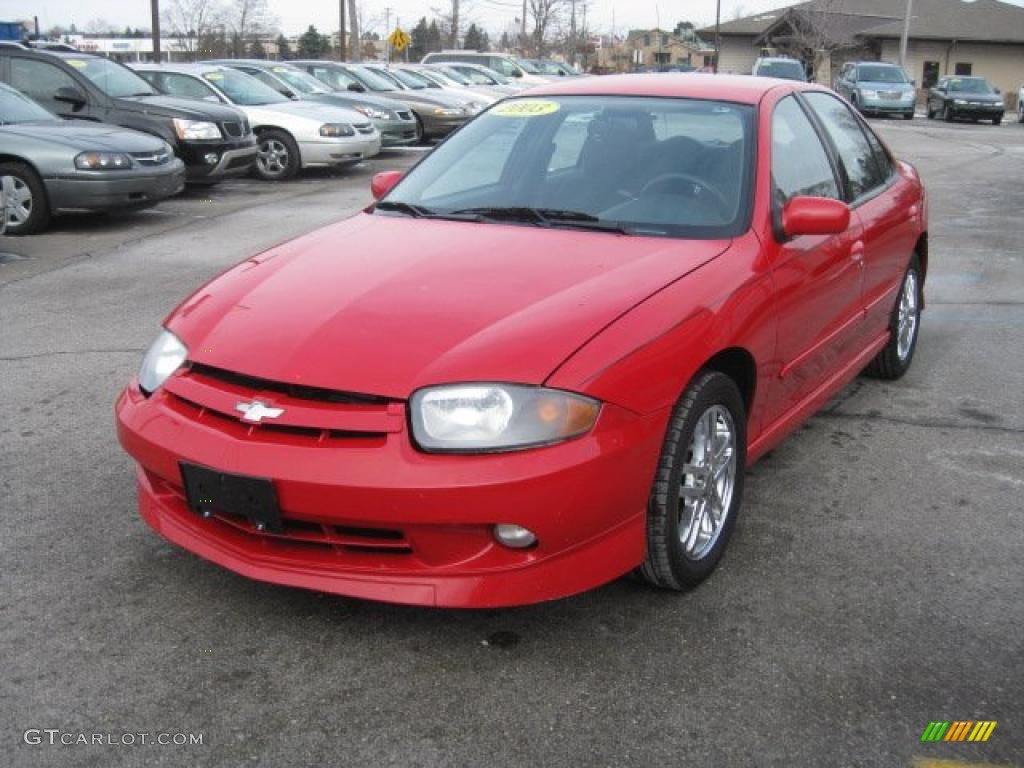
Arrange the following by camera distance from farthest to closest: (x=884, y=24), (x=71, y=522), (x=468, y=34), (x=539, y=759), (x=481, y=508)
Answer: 1. (x=468, y=34)
2. (x=884, y=24)
3. (x=71, y=522)
4. (x=481, y=508)
5. (x=539, y=759)

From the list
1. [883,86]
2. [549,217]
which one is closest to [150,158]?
[549,217]

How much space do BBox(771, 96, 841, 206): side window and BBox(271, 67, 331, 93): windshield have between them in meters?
14.5

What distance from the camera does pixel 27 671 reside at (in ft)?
9.52

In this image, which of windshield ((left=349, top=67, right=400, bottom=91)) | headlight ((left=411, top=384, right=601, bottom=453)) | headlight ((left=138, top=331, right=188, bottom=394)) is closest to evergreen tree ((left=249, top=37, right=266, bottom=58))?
windshield ((left=349, top=67, right=400, bottom=91))

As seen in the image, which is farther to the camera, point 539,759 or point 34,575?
point 34,575

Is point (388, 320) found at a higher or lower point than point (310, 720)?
higher

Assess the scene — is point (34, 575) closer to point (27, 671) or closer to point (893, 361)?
point (27, 671)

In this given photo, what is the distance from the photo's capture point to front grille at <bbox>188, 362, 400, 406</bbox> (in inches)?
113

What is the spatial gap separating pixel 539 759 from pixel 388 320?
1.27 m

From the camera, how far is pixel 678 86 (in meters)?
4.50

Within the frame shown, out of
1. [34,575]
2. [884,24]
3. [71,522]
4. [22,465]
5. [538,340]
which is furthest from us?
[884,24]

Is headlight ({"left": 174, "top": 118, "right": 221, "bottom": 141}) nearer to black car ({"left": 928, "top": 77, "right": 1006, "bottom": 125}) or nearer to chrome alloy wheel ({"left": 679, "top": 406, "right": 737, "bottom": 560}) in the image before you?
chrome alloy wheel ({"left": 679, "top": 406, "right": 737, "bottom": 560})

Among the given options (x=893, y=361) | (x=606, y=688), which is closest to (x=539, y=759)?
(x=606, y=688)

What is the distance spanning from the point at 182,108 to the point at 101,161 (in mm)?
2959
